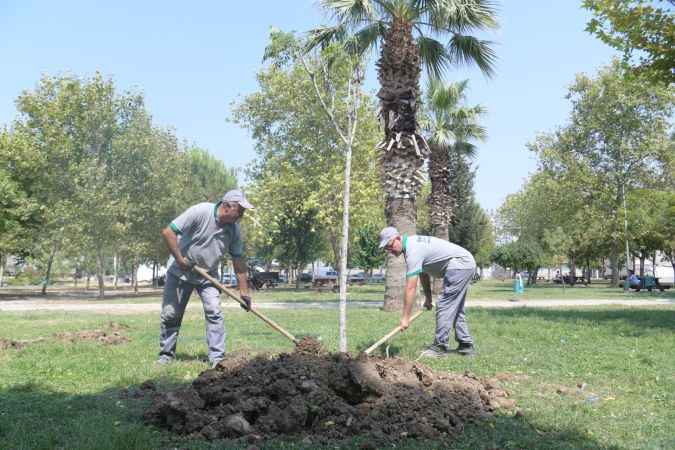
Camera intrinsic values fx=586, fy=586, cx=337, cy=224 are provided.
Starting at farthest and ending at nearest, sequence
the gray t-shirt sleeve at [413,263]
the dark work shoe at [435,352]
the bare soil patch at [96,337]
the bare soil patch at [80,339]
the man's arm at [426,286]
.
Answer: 1. the bare soil patch at [96,337]
2. the bare soil patch at [80,339]
3. the man's arm at [426,286]
4. the dark work shoe at [435,352]
5. the gray t-shirt sleeve at [413,263]

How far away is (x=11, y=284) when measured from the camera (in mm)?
61781

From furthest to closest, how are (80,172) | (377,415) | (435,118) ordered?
(80,172), (435,118), (377,415)

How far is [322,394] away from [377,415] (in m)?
0.42

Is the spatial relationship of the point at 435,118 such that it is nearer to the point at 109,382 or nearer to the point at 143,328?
the point at 143,328

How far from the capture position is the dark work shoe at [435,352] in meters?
6.86

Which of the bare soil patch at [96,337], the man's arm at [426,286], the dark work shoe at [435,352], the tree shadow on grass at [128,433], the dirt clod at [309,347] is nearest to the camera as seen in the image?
the tree shadow on grass at [128,433]

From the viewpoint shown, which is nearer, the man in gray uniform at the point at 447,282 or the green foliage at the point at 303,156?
the man in gray uniform at the point at 447,282

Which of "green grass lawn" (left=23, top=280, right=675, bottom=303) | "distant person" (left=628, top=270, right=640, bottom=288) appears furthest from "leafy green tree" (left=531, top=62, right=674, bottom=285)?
"green grass lawn" (left=23, top=280, right=675, bottom=303)

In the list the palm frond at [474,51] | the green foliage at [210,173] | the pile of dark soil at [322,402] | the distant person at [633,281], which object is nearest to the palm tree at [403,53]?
the palm frond at [474,51]

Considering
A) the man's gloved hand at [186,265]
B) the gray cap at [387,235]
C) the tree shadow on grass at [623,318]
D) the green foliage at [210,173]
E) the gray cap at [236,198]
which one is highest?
the green foliage at [210,173]

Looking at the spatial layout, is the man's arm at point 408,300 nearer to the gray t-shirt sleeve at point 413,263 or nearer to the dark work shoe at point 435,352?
the gray t-shirt sleeve at point 413,263

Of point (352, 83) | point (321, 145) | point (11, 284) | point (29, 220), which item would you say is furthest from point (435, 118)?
point (11, 284)

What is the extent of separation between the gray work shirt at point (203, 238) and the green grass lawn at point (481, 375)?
1.09m

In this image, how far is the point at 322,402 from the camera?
4.12 metres
